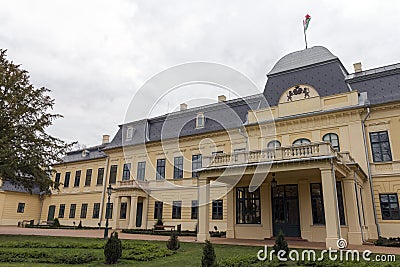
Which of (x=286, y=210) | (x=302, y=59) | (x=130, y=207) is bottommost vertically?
(x=286, y=210)

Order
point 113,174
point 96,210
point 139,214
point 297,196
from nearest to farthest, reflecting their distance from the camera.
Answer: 1. point 297,196
2. point 139,214
3. point 113,174
4. point 96,210

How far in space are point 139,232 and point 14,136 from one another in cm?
1026

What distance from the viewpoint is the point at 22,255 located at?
9266 millimetres

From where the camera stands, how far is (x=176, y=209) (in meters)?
24.0

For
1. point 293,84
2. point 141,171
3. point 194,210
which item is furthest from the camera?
point 141,171

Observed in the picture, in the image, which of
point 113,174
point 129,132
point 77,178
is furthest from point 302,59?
point 77,178

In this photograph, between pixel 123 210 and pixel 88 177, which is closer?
pixel 123 210

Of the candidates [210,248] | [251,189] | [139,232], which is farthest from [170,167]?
[210,248]

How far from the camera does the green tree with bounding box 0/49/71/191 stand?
15820 millimetres

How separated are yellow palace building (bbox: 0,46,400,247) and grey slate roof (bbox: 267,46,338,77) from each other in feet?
0.25

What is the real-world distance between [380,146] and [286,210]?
6574 mm

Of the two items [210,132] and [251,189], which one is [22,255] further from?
[210,132]

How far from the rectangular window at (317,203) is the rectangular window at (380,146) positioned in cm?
411

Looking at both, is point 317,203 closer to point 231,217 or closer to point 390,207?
point 390,207
